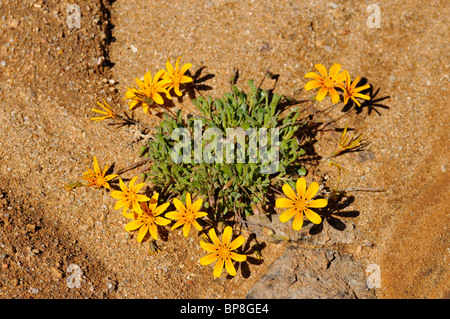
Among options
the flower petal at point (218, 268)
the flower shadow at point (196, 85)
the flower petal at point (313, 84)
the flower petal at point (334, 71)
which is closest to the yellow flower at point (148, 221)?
the flower petal at point (218, 268)

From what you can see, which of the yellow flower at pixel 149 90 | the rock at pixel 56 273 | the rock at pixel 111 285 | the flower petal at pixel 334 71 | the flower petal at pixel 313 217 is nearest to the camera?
the flower petal at pixel 313 217

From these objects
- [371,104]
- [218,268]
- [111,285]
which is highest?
[371,104]

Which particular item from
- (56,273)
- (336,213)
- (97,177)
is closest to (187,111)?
(97,177)

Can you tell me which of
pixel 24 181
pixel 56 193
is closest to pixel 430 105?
pixel 56 193

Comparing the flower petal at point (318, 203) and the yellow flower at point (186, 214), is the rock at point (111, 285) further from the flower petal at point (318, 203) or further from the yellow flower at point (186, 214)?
the flower petal at point (318, 203)

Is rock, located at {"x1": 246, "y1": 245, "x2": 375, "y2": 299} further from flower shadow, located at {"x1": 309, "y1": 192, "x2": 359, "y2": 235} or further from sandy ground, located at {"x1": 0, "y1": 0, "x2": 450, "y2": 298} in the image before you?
flower shadow, located at {"x1": 309, "y1": 192, "x2": 359, "y2": 235}

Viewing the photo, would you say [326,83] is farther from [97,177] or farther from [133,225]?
[97,177]
